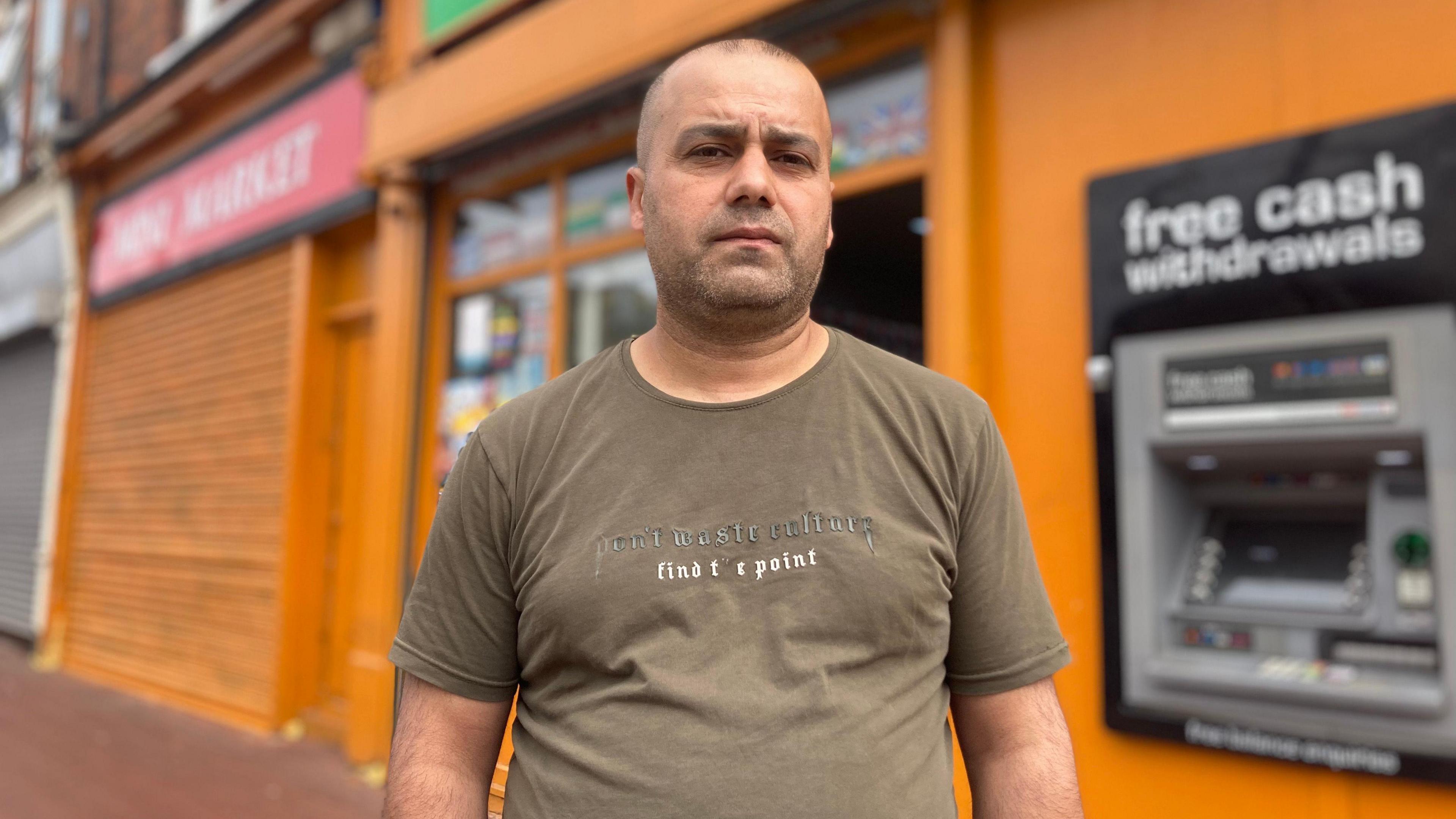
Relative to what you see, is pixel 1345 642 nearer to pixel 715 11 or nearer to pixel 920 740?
pixel 920 740

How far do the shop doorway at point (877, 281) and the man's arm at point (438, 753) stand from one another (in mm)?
3078

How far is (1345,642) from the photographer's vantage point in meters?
2.50

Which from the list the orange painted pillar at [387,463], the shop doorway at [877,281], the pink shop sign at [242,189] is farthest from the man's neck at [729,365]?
the pink shop sign at [242,189]

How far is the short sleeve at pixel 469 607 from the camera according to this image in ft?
4.96

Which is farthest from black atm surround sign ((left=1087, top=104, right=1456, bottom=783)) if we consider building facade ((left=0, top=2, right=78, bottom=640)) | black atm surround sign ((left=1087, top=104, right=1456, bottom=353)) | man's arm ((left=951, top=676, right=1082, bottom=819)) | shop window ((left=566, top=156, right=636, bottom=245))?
building facade ((left=0, top=2, right=78, bottom=640))

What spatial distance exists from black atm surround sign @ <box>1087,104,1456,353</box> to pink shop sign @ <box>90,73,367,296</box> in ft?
15.2

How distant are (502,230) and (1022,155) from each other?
310 centimetres

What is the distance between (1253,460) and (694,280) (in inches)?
76.3

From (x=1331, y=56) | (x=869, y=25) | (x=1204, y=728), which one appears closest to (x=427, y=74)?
(x=869, y=25)

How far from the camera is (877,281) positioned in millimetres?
4734

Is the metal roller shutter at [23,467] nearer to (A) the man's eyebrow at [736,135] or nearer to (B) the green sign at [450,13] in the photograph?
(B) the green sign at [450,13]

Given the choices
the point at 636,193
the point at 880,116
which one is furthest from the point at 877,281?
the point at 636,193

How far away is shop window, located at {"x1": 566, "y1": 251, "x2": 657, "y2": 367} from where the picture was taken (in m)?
4.78

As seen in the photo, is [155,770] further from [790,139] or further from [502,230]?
[790,139]
